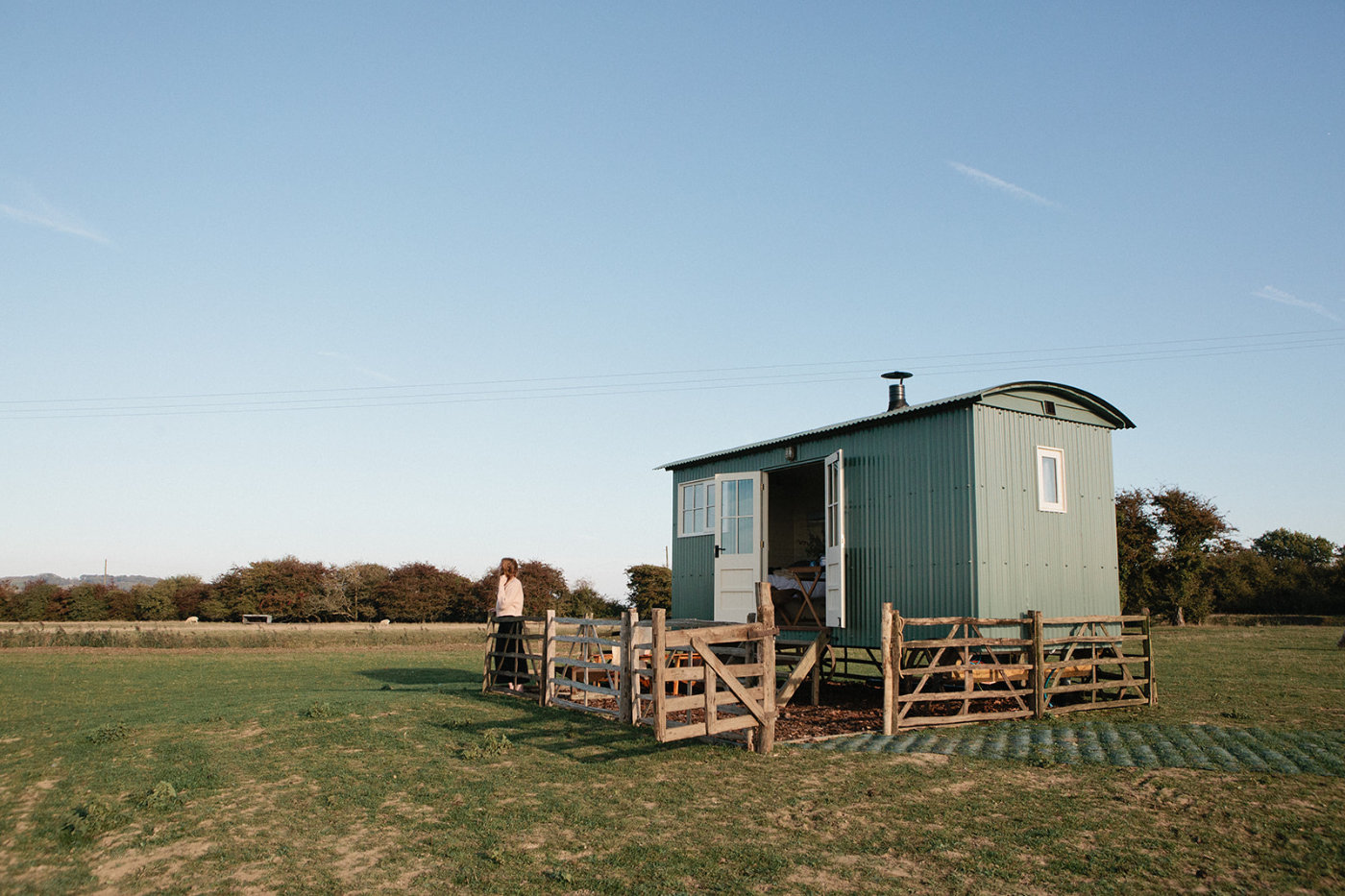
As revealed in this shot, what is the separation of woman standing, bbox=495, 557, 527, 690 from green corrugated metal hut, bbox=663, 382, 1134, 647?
3711 millimetres

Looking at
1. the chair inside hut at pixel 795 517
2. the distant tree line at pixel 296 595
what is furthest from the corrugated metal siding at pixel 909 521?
the distant tree line at pixel 296 595

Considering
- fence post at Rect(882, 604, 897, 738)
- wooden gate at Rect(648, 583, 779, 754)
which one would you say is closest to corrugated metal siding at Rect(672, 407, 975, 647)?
fence post at Rect(882, 604, 897, 738)

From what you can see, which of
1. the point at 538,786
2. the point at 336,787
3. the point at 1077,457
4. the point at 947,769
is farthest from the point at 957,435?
the point at 336,787

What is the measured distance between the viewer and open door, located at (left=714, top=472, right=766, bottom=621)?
→ 15078mm

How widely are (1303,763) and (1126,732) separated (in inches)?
81.0

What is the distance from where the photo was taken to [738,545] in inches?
607

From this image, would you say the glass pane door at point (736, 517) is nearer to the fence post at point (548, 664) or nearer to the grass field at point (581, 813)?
the fence post at point (548, 664)

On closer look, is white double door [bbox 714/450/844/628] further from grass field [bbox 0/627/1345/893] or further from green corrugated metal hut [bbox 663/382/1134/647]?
grass field [bbox 0/627/1345/893]

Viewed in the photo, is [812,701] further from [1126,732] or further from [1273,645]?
[1273,645]

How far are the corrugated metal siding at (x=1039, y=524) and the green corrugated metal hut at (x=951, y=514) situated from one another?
0.9 inches

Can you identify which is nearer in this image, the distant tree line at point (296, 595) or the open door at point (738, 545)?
the open door at point (738, 545)

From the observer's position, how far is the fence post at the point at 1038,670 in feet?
36.7

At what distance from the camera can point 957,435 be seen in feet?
39.7

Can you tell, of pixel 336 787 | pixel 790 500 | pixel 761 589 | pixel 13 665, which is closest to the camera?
pixel 336 787
